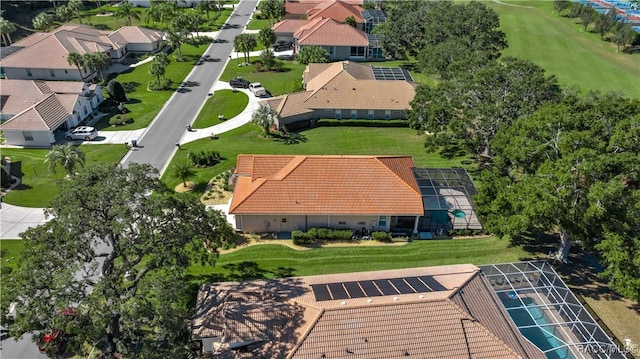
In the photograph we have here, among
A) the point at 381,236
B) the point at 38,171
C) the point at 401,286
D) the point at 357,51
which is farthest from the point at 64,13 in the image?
the point at 401,286

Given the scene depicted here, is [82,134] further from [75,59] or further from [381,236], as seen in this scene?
[381,236]

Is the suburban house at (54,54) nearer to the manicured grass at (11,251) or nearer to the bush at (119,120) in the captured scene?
the bush at (119,120)

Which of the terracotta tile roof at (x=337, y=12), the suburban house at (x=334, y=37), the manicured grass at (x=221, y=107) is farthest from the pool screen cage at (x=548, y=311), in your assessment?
the terracotta tile roof at (x=337, y=12)

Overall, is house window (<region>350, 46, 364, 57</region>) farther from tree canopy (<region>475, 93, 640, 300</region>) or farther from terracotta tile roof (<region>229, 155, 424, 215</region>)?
tree canopy (<region>475, 93, 640, 300</region>)

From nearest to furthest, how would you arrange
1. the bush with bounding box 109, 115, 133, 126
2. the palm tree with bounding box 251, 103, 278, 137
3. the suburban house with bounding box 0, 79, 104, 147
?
the suburban house with bounding box 0, 79, 104, 147 → the palm tree with bounding box 251, 103, 278, 137 → the bush with bounding box 109, 115, 133, 126

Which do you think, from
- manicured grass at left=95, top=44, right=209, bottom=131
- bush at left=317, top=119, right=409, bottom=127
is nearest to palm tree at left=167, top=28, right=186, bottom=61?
manicured grass at left=95, top=44, right=209, bottom=131

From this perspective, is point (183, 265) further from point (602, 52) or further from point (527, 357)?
point (602, 52)
